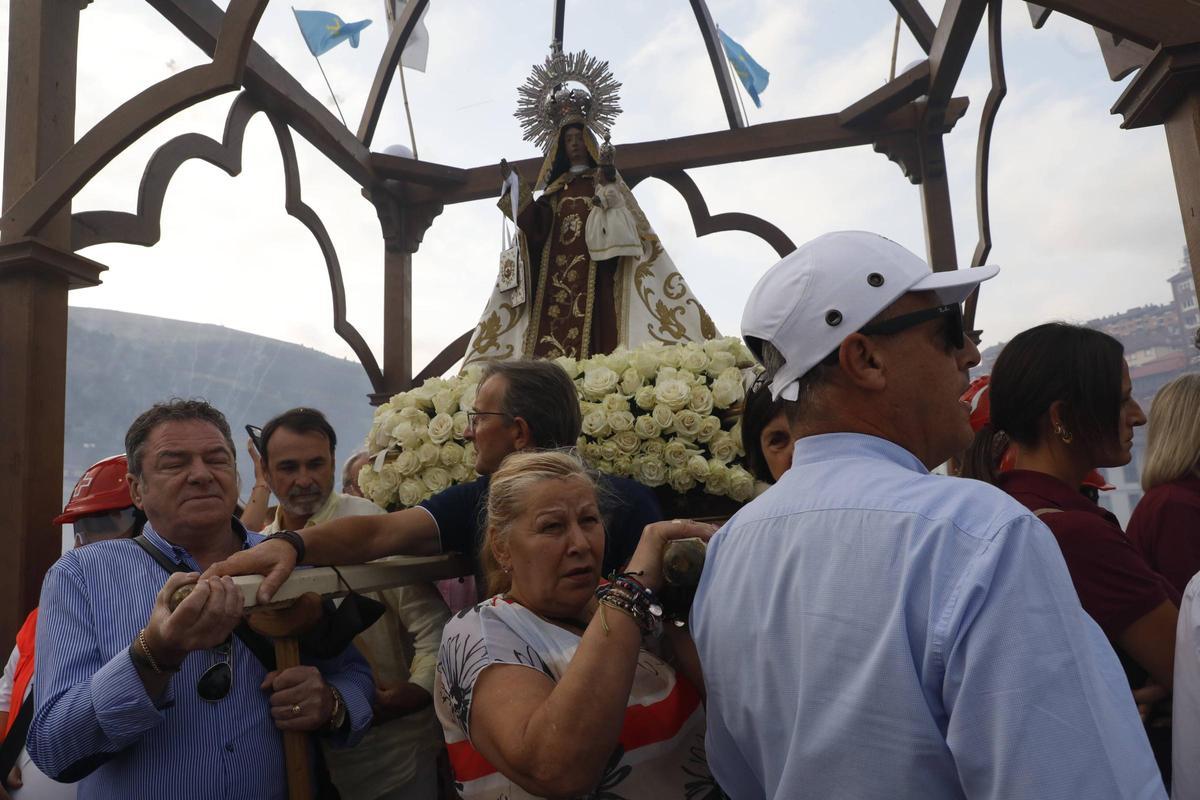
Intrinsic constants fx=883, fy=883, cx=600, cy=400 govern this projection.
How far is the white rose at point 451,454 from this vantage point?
296cm

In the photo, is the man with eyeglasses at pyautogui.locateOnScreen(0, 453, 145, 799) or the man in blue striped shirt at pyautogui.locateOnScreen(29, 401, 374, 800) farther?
the man with eyeglasses at pyautogui.locateOnScreen(0, 453, 145, 799)

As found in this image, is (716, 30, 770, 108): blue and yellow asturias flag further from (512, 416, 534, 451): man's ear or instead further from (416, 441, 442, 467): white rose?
(512, 416, 534, 451): man's ear

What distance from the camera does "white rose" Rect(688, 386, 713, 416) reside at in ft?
9.06

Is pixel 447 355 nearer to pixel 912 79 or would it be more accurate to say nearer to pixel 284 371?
pixel 912 79

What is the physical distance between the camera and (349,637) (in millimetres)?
1962

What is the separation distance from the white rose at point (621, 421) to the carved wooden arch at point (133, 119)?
92.3 inches

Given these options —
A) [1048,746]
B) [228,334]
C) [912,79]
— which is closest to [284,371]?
[228,334]

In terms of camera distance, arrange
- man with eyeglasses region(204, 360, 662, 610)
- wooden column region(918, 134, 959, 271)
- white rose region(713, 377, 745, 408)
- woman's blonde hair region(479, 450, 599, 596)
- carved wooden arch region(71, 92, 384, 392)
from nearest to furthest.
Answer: woman's blonde hair region(479, 450, 599, 596), man with eyeglasses region(204, 360, 662, 610), white rose region(713, 377, 745, 408), carved wooden arch region(71, 92, 384, 392), wooden column region(918, 134, 959, 271)

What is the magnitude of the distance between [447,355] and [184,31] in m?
2.83

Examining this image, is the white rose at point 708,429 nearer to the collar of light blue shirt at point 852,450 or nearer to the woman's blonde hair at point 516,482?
the woman's blonde hair at point 516,482

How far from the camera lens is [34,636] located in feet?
8.53

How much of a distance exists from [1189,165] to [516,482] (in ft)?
7.72

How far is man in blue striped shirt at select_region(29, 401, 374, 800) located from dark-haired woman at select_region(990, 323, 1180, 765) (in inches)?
66.0

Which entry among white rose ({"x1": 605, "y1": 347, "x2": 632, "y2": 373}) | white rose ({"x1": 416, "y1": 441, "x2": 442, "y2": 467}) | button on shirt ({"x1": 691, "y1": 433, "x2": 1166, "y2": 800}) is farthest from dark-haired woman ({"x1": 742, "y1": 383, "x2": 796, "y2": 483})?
white rose ({"x1": 416, "y1": 441, "x2": 442, "y2": 467})
